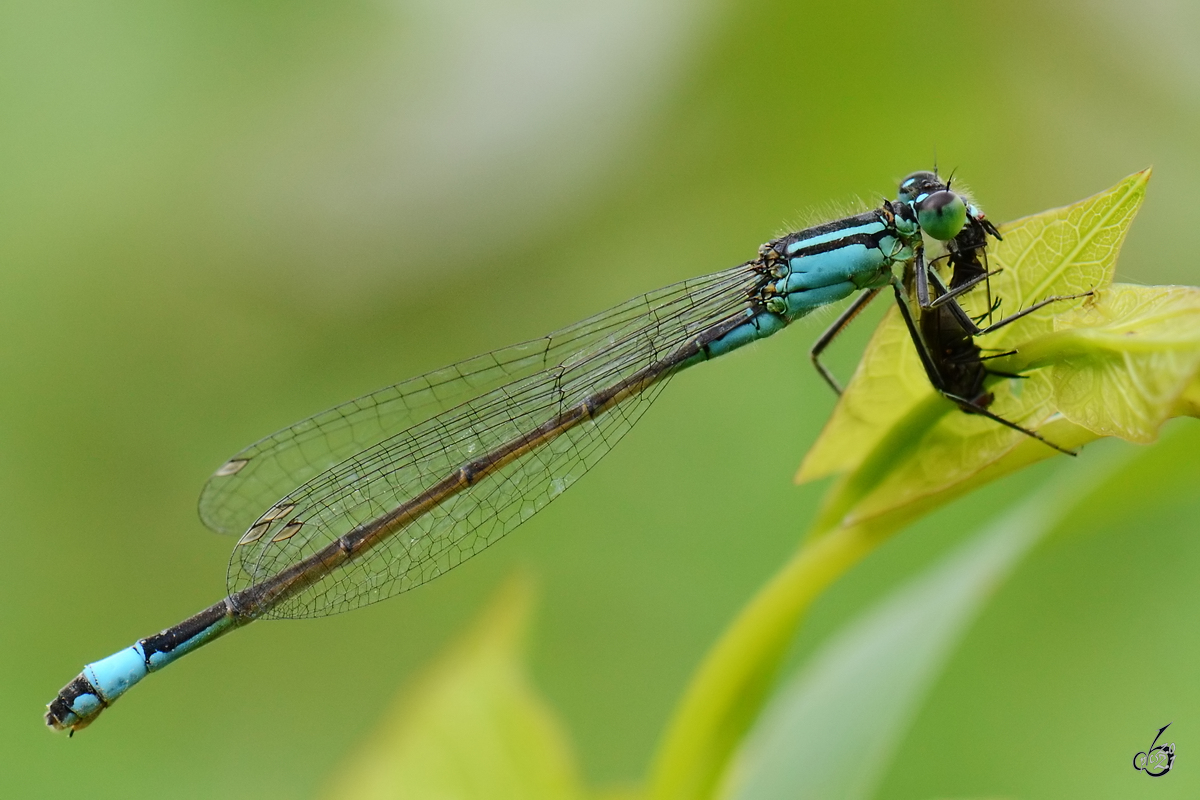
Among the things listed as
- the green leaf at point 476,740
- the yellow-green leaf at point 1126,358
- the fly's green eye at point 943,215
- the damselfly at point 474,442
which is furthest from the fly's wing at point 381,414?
the yellow-green leaf at point 1126,358

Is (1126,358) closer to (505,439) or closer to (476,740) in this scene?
(476,740)

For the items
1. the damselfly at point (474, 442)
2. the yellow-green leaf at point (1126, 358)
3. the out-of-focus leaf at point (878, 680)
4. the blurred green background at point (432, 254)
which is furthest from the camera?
the blurred green background at point (432, 254)

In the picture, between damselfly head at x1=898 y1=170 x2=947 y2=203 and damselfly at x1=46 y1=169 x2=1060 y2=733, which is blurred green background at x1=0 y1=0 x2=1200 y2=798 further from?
damselfly head at x1=898 y1=170 x2=947 y2=203

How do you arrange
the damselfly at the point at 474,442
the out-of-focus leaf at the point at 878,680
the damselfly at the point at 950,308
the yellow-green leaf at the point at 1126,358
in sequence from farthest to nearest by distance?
the damselfly at the point at 474,442
the out-of-focus leaf at the point at 878,680
the damselfly at the point at 950,308
the yellow-green leaf at the point at 1126,358

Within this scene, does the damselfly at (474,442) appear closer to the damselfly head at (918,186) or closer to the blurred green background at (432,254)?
the damselfly head at (918,186)

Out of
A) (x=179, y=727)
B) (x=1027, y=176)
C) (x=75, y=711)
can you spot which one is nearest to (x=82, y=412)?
(x=179, y=727)
